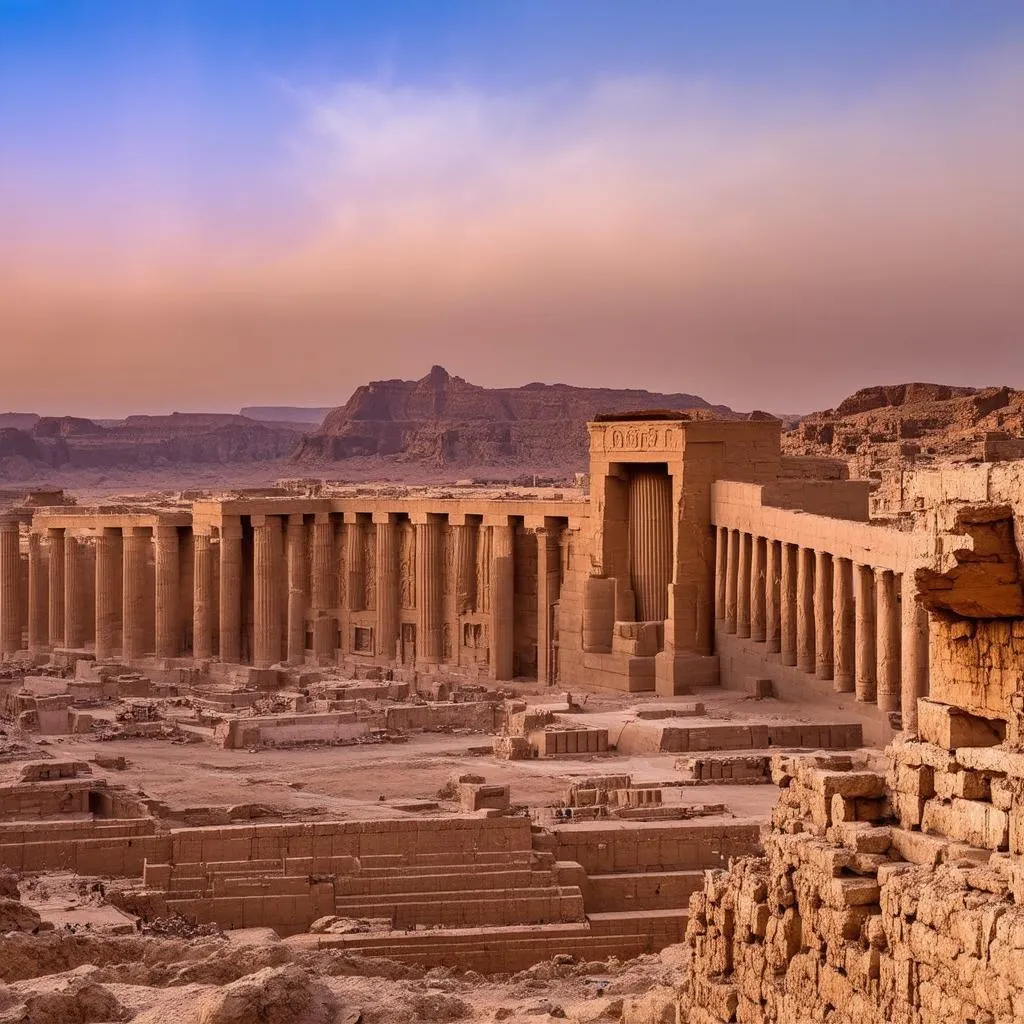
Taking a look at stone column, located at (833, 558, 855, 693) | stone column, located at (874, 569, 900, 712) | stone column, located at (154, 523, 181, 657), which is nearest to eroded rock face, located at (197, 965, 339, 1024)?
stone column, located at (874, 569, 900, 712)

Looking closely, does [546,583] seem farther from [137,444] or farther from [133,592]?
[137,444]

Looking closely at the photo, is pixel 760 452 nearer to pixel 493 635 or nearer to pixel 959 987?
pixel 493 635

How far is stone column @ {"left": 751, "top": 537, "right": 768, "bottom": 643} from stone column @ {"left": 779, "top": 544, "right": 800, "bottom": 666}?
1.38 meters

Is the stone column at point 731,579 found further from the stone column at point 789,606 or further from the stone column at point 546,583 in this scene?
the stone column at point 546,583

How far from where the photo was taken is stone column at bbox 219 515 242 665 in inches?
1939

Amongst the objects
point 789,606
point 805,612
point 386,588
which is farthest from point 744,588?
point 386,588

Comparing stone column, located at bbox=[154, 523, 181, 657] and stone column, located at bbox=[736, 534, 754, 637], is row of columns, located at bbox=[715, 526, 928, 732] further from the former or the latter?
stone column, located at bbox=[154, 523, 181, 657]

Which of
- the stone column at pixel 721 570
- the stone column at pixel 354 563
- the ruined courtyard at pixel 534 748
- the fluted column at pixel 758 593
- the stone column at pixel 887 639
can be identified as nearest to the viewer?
the ruined courtyard at pixel 534 748

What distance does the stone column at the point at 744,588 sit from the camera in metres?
40.5

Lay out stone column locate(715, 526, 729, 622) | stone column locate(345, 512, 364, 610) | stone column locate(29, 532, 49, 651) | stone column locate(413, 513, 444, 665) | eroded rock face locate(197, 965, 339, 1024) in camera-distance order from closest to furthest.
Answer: eroded rock face locate(197, 965, 339, 1024) → stone column locate(715, 526, 729, 622) → stone column locate(413, 513, 444, 665) → stone column locate(345, 512, 364, 610) → stone column locate(29, 532, 49, 651)

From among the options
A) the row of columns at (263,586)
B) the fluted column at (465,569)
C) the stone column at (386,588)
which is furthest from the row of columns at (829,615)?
the stone column at (386,588)

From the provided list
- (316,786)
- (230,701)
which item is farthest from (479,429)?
(316,786)

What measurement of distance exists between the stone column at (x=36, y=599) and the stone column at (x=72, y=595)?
1295mm

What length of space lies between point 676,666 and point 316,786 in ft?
38.7
